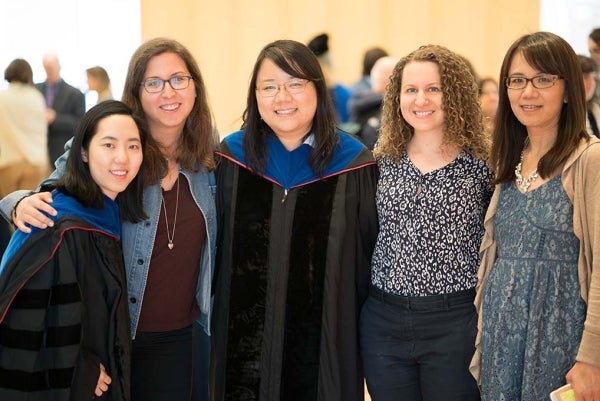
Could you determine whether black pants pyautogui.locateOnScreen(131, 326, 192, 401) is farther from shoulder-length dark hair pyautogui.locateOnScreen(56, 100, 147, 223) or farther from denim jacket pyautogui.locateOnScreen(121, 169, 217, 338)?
shoulder-length dark hair pyautogui.locateOnScreen(56, 100, 147, 223)

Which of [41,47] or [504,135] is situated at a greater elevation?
[41,47]

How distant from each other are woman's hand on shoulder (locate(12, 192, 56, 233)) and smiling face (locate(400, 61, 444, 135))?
1235mm

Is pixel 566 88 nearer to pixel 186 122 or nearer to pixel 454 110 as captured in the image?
pixel 454 110

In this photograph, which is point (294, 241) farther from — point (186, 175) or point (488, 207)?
point (488, 207)

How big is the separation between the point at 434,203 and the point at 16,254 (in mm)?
1348

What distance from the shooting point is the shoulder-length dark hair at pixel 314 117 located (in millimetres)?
2648

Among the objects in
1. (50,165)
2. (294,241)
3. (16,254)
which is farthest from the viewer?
(50,165)

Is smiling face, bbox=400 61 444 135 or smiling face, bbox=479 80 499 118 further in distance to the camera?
smiling face, bbox=479 80 499 118

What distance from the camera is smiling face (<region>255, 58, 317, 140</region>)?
2648mm

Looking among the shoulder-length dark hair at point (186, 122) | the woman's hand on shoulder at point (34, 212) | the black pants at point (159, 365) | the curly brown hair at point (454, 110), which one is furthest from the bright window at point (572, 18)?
the woman's hand on shoulder at point (34, 212)

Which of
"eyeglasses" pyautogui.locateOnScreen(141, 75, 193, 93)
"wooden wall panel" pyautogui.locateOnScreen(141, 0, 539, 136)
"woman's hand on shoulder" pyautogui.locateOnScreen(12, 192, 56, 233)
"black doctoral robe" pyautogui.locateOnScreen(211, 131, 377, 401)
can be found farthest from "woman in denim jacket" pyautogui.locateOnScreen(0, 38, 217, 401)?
"wooden wall panel" pyautogui.locateOnScreen(141, 0, 539, 136)

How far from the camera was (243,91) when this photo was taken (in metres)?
7.15

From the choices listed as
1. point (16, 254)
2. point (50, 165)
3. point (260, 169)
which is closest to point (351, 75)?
point (50, 165)

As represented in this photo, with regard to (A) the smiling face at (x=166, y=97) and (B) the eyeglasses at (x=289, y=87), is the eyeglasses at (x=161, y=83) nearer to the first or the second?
(A) the smiling face at (x=166, y=97)
